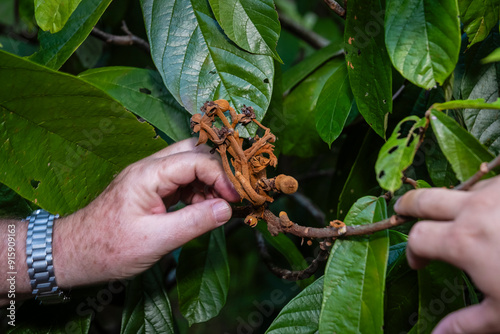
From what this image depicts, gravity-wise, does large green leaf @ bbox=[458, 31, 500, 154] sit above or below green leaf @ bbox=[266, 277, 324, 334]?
above

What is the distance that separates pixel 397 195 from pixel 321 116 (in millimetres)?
235

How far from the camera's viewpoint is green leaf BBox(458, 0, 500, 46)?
68 cm

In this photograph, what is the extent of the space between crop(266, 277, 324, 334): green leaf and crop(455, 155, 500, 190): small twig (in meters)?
0.31

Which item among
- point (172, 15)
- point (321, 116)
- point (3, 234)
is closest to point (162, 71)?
point (172, 15)

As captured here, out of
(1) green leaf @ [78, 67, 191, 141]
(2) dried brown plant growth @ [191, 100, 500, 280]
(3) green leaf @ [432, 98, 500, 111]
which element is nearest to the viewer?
(3) green leaf @ [432, 98, 500, 111]

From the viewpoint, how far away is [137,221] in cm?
70

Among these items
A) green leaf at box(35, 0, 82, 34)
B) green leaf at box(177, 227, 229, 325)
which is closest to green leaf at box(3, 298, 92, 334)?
green leaf at box(177, 227, 229, 325)

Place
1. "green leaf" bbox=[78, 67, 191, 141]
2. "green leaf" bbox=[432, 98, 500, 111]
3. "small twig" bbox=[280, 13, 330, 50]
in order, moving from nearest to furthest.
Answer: "green leaf" bbox=[432, 98, 500, 111] < "green leaf" bbox=[78, 67, 191, 141] < "small twig" bbox=[280, 13, 330, 50]

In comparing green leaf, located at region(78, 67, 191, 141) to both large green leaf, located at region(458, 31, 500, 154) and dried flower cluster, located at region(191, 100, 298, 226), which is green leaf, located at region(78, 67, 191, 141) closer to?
dried flower cluster, located at region(191, 100, 298, 226)

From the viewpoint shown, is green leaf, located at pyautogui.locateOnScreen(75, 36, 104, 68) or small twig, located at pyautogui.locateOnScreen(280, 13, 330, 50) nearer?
green leaf, located at pyautogui.locateOnScreen(75, 36, 104, 68)

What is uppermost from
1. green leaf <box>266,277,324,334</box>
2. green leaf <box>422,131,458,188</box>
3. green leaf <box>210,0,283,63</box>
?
green leaf <box>210,0,283,63</box>

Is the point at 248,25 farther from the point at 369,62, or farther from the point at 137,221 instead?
the point at 137,221

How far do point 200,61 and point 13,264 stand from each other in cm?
51

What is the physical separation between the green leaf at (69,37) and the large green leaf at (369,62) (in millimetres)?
452
